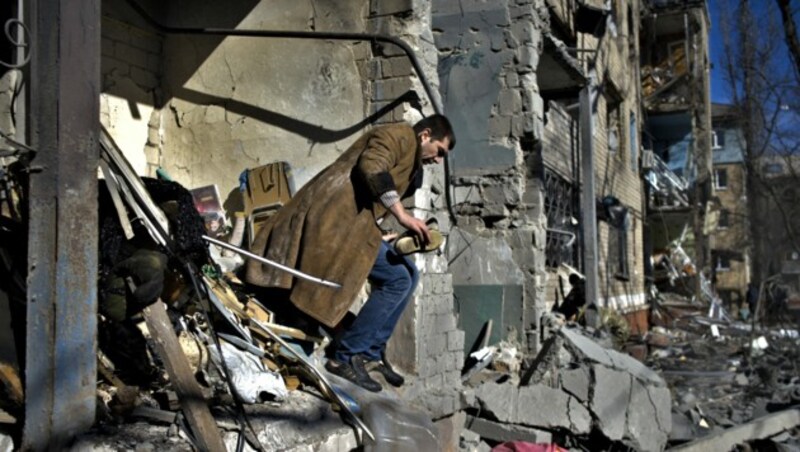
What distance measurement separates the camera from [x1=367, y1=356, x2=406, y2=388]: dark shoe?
196 inches

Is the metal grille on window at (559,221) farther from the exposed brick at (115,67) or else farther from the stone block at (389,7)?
the exposed brick at (115,67)

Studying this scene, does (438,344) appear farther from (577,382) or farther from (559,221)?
(559,221)

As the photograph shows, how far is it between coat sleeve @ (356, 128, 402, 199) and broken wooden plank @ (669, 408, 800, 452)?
4.06 metres

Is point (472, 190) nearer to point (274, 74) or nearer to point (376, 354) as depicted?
point (274, 74)

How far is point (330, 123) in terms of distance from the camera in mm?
5672

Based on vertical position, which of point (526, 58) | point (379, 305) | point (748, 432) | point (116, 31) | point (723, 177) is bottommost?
point (748, 432)

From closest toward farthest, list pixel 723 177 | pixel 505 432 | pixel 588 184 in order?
pixel 505 432, pixel 588 184, pixel 723 177

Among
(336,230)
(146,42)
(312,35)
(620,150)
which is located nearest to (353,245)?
(336,230)

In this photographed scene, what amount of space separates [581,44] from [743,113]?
8.59 metres

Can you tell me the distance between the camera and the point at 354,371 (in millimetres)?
4559

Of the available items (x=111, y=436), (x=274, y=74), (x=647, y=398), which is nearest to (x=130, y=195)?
(x=111, y=436)

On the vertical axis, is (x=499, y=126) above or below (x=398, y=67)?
above

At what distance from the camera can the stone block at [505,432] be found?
6.36 m

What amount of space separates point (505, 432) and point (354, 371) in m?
2.38
